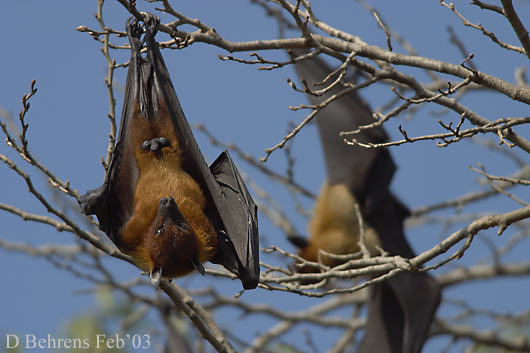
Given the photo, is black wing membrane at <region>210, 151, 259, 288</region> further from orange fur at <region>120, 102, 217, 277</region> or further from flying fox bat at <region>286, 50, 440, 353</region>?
flying fox bat at <region>286, 50, 440, 353</region>

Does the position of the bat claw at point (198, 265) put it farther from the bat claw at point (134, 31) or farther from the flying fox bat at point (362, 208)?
the flying fox bat at point (362, 208)

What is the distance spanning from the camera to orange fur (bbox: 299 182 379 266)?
11.1 metres

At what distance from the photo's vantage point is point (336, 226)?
11336 mm

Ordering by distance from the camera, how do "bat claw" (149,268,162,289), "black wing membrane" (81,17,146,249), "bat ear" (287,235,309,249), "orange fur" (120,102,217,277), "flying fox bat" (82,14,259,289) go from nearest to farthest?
"bat claw" (149,268,162,289)
"flying fox bat" (82,14,259,289)
"orange fur" (120,102,217,277)
"black wing membrane" (81,17,146,249)
"bat ear" (287,235,309,249)

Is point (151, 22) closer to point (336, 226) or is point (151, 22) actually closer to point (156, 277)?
point (156, 277)

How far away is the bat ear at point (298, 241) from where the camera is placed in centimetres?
1070

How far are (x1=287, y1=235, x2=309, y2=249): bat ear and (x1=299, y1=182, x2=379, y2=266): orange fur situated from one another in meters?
0.07

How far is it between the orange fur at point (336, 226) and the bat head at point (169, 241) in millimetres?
5345

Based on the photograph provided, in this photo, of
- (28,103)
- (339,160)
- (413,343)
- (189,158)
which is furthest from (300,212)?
(28,103)

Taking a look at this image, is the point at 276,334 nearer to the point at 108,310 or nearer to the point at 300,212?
the point at 300,212

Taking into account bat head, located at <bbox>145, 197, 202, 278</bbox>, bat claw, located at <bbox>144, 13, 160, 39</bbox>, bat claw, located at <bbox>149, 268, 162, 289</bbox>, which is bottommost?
bat claw, located at <bbox>149, 268, 162, 289</bbox>

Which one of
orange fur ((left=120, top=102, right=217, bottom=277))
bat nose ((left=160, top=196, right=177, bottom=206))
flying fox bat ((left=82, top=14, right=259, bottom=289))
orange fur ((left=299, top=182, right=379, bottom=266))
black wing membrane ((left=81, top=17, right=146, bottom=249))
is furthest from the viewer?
orange fur ((left=299, top=182, right=379, bottom=266))

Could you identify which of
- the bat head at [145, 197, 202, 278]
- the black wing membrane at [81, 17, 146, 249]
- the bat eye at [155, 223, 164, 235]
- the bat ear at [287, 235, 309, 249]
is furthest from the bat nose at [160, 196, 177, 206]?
the bat ear at [287, 235, 309, 249]

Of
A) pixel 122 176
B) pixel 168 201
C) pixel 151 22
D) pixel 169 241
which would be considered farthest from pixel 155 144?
pixel 151 22
